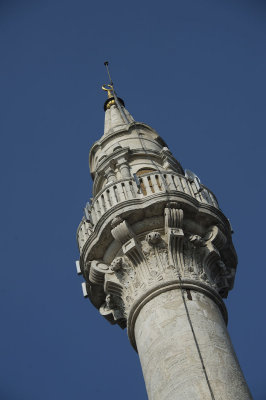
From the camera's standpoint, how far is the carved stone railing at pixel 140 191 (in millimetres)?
13211

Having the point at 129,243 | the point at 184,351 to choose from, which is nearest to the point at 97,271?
the point at 129,243

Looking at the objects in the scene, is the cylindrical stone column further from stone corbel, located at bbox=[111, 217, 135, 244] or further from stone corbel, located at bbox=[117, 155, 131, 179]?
stone corbel, located at bbox=[117, 155, 131, 179]

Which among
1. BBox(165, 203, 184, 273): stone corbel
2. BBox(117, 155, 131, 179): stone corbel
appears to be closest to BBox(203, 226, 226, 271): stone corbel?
BBox(165, 203, 184, 273): stone corbel

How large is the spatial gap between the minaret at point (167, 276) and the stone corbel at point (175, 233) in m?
0.02

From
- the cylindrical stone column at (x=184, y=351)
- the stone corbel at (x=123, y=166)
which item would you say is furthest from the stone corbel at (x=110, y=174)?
the cylindrical stone column at (x=184, y=351)

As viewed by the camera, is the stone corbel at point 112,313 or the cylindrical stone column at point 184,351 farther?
the stone corbel at point 112,313

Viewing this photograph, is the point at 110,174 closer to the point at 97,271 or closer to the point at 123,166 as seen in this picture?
the point at 123,166

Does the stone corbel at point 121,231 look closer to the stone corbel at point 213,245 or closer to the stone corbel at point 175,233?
the stone corbel at point 175,233

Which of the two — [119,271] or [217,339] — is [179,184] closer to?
[119,271]

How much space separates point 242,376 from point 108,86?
13832 mm

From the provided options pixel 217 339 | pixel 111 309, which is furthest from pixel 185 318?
pixel 111 309

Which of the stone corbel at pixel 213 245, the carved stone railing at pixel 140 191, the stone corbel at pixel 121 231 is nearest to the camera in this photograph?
the stone corbel at pixel 121 231

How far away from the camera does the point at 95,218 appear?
13.7 meters

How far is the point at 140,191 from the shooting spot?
43.7ft
